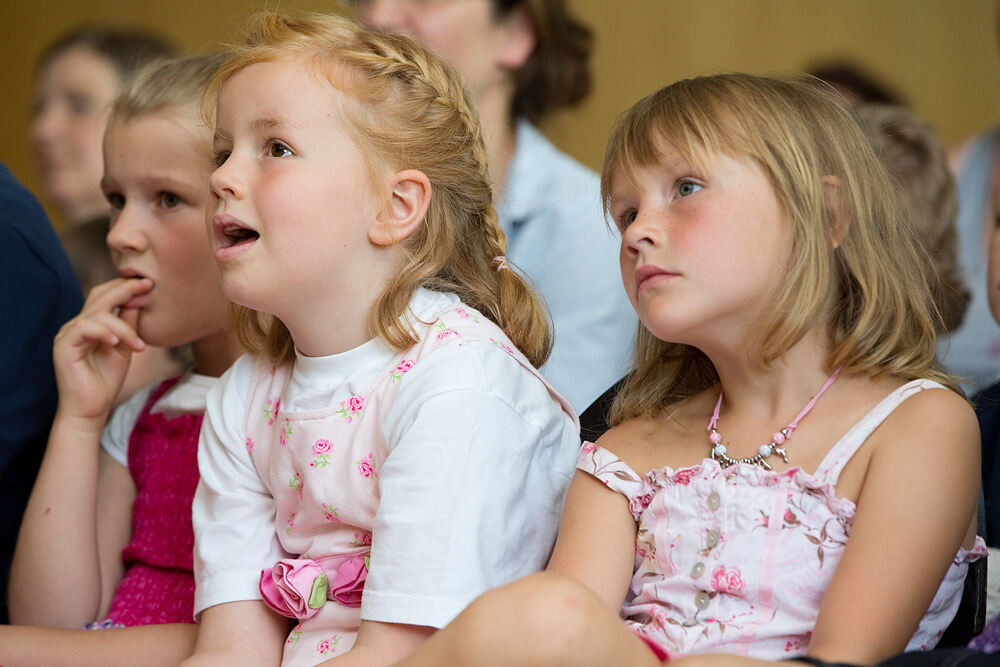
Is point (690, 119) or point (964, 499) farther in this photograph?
point (690, 119)

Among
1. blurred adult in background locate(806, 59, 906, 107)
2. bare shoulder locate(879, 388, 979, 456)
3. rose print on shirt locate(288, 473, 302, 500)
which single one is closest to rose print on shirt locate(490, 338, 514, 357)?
rose print on shirt locate(288, 473, 302, 500)

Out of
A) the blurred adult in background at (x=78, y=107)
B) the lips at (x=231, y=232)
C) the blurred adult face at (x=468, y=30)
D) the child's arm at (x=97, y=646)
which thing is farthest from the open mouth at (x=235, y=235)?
the blurred adult in background at (x=78, y=107)

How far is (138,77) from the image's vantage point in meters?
1.47

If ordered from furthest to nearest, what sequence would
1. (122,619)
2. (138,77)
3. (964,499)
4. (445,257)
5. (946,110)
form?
(946,110) → (138,77) → (122,619) → (445,257) → (964,499)

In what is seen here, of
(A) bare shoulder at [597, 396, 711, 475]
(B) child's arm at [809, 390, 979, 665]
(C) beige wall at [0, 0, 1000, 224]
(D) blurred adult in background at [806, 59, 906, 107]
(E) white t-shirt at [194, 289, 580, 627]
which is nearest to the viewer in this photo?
(B) child's arm at [809, 390, 979, 665]

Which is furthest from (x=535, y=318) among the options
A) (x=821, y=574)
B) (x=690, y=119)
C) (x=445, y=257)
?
(x=821, y=574)

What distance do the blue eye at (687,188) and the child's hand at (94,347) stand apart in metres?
0.69

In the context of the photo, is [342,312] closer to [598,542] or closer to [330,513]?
[330,513]

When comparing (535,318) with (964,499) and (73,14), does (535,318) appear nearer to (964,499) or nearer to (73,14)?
(964,499)

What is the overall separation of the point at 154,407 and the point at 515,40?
103 cm

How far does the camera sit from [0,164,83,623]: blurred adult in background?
1.40 metres

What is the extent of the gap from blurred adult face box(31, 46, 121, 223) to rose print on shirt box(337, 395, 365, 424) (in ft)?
6.57

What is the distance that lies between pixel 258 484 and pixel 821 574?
0.59 meters

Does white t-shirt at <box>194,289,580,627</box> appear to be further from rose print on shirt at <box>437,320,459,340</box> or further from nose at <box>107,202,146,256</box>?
nose at <box>107,202,146,256</box>
